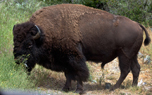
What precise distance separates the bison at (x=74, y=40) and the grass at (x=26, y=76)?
0.32 metres

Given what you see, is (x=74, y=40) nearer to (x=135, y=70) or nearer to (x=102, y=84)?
(x=102, y=84)

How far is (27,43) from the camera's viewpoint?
16.0ft

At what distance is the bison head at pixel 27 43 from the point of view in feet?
15.8

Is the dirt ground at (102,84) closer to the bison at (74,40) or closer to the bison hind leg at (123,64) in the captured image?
the bison hind leg at (123,64)

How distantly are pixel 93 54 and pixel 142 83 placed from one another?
1.86m

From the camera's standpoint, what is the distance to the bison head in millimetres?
4812

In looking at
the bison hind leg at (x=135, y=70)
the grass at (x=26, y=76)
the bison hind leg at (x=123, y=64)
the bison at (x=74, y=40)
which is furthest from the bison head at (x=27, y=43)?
the bison hind leg at (x=135, y=70)

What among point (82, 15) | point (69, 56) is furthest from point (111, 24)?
point (69, 56)

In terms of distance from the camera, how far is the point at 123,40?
5.28 m

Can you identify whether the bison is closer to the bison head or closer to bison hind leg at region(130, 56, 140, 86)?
the bison head

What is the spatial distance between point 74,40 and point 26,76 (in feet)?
A: 4.62

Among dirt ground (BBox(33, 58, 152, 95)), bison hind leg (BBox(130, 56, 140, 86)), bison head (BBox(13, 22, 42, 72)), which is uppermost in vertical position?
bison head (BBox(13, 22, 42, 72))

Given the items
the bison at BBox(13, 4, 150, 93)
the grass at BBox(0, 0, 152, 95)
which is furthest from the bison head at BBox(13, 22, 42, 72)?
the grass at BBox(0, 0, 152, 95)

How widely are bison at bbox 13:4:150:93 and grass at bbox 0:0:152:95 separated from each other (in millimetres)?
316
